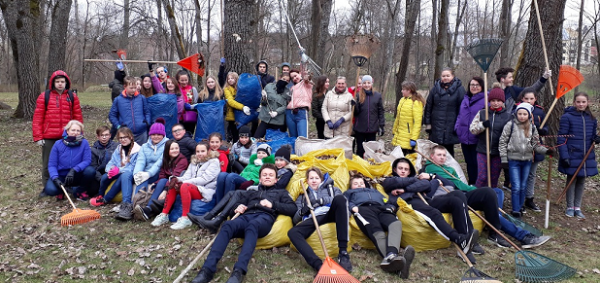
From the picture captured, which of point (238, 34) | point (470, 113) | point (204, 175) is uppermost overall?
point (238, 34)

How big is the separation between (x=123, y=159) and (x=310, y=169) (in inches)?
113

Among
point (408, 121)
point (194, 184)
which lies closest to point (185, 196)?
point (194, 184)

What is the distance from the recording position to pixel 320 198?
490cm

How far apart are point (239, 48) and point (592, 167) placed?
6.05 m

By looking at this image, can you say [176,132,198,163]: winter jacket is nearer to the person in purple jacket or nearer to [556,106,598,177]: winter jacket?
the person in purple jacket

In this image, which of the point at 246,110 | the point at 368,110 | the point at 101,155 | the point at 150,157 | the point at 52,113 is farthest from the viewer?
the point at 246,110

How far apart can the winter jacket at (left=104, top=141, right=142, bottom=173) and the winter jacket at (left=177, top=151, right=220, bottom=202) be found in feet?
3.25

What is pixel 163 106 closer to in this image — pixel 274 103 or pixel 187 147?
pixel 187 147

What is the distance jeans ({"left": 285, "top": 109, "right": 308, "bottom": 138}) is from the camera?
7176mm

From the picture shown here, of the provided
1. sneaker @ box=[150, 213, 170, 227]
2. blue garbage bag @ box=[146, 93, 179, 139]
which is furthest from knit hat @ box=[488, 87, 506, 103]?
blue garbage bag @ box=[146, 93, 179, 139]

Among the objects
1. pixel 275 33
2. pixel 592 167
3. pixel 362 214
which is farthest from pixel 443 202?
pixel 275 33

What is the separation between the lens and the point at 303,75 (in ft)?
23.9

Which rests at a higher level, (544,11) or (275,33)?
(275,33)

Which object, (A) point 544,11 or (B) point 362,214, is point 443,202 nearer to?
(B) point 362,214
